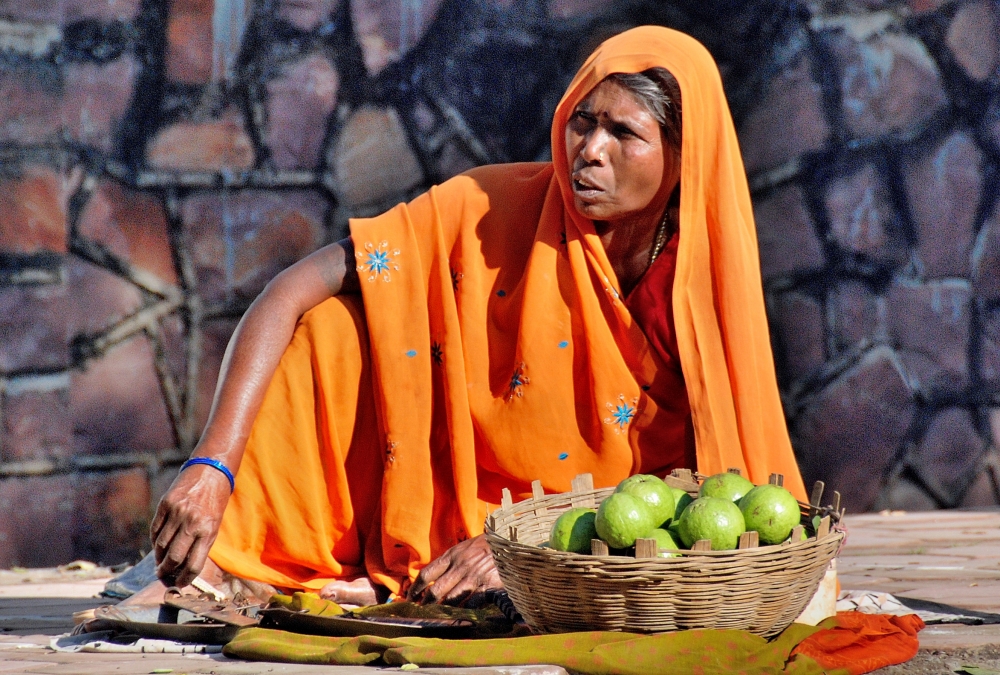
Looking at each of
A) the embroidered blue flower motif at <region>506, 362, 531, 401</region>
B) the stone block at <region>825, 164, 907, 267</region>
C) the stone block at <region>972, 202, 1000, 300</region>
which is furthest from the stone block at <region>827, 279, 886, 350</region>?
the embroidered blue flower motif at <region>506, 362, 531, 401</region>

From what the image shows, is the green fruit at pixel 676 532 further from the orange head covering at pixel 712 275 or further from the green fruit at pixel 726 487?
the orange head covering at pixel 712 275

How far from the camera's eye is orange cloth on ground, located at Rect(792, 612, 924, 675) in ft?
8.16

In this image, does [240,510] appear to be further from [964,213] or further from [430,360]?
[964,213]

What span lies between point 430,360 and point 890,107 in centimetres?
315

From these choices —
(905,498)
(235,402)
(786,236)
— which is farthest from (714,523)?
(905,498)

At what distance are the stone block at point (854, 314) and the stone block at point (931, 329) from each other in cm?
6

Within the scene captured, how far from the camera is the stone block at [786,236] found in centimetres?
558

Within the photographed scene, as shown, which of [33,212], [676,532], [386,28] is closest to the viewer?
[676,532]

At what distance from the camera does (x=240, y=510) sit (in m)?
3.29

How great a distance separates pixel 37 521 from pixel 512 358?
252 cm

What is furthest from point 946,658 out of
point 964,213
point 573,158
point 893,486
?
point 964,213

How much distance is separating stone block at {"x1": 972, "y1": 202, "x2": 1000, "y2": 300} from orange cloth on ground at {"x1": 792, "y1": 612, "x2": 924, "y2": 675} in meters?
3.21

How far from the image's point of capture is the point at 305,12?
5305 mm

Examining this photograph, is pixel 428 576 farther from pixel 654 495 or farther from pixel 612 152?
pixel 612 152
